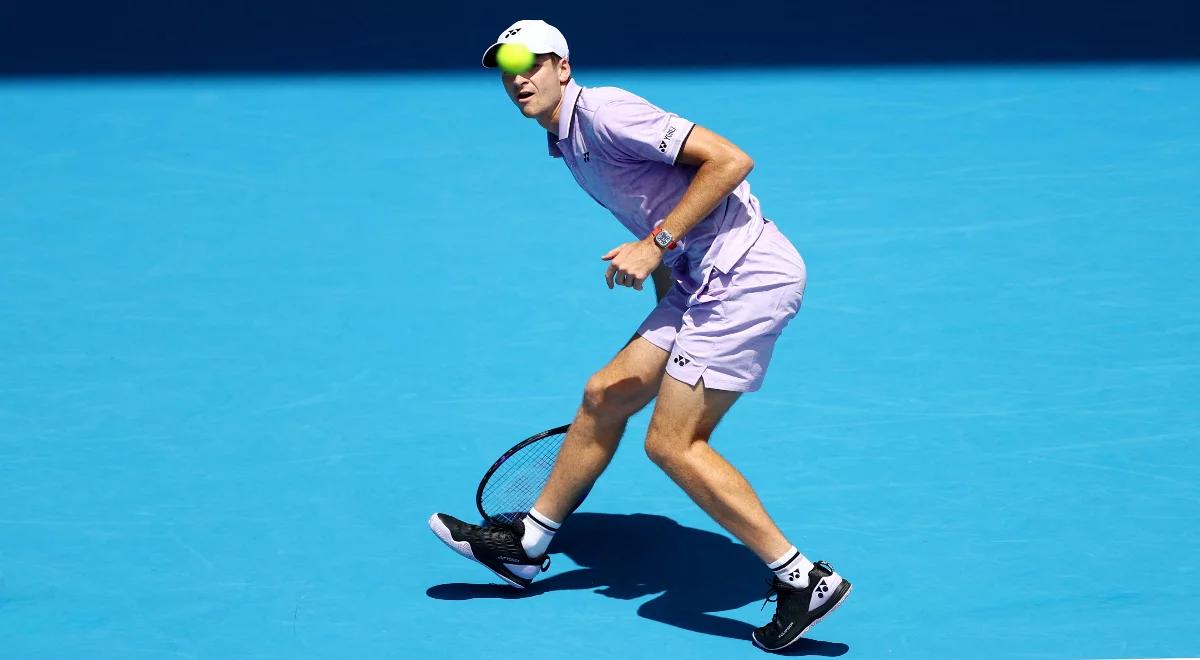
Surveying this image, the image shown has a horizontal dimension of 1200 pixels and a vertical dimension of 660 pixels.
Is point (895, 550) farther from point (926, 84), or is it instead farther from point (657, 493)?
point (926, 84)

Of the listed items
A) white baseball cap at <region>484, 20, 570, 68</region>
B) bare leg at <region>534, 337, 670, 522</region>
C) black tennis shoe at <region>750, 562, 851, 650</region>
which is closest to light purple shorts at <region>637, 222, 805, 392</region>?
bare leg at <region>534, 337, 670, 522</region>

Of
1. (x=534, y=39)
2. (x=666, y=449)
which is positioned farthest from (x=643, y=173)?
(x=666, y=449)

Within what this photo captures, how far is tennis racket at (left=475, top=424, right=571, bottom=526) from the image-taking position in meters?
5.26

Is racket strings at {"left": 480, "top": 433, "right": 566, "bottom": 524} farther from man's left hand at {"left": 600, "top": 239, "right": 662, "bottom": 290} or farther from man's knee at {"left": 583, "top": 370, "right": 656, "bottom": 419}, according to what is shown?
man's left hand at {"left": 600, "top": 239, "right": 662, "bottom": 290}

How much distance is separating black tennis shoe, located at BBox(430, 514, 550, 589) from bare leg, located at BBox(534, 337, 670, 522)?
14 centimetres

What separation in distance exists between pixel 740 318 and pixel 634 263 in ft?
1.23

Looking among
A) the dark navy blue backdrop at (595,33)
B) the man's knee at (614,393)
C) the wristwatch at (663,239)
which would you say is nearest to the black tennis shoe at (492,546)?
the man's knee at (614,393)

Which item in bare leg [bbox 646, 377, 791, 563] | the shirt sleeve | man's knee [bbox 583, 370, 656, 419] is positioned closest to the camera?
the shirt sleeve

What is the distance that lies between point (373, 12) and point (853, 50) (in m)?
2.99

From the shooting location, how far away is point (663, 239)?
4.61 metres

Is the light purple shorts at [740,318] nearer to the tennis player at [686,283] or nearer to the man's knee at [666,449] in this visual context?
the tennis player at [686,283]

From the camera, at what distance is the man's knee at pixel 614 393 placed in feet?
Answer: 16.1

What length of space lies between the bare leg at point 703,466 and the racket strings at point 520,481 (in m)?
0.62

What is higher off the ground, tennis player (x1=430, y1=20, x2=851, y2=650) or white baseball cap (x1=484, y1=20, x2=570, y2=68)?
white baseball cap (x1=484, y1=20, x2=570, y2=68)
